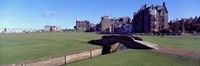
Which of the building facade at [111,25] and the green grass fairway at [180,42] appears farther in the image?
the building facade at [111,25]

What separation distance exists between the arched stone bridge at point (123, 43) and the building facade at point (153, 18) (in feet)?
165

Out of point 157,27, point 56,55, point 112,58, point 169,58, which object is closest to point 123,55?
point 112,58

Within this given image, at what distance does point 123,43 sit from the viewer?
34.4m

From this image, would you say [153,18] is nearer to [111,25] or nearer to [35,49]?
[111,25]

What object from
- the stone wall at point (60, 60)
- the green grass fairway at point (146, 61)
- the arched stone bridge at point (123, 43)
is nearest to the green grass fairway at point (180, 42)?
the arched stone bridge at point (123, 43)

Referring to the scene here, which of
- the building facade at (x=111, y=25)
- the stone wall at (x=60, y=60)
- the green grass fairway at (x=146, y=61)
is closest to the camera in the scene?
the green grass fairway at (x=146, y=61)

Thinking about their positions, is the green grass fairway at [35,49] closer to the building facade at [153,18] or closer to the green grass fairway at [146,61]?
the green grass fairway at [146,61]

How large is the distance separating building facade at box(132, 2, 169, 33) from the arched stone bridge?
1981 inches

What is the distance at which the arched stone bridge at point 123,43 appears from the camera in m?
29.9

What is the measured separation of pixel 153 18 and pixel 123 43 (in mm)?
56088

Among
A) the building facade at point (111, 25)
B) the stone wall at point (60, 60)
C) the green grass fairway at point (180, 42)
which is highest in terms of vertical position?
the building facade at point (111, 25)

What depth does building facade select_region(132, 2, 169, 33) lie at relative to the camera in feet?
289

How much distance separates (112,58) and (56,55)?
5378 mm

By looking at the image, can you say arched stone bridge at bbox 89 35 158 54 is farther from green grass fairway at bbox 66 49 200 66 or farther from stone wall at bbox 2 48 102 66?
green grass fairway at bbox 66 49 200 66
